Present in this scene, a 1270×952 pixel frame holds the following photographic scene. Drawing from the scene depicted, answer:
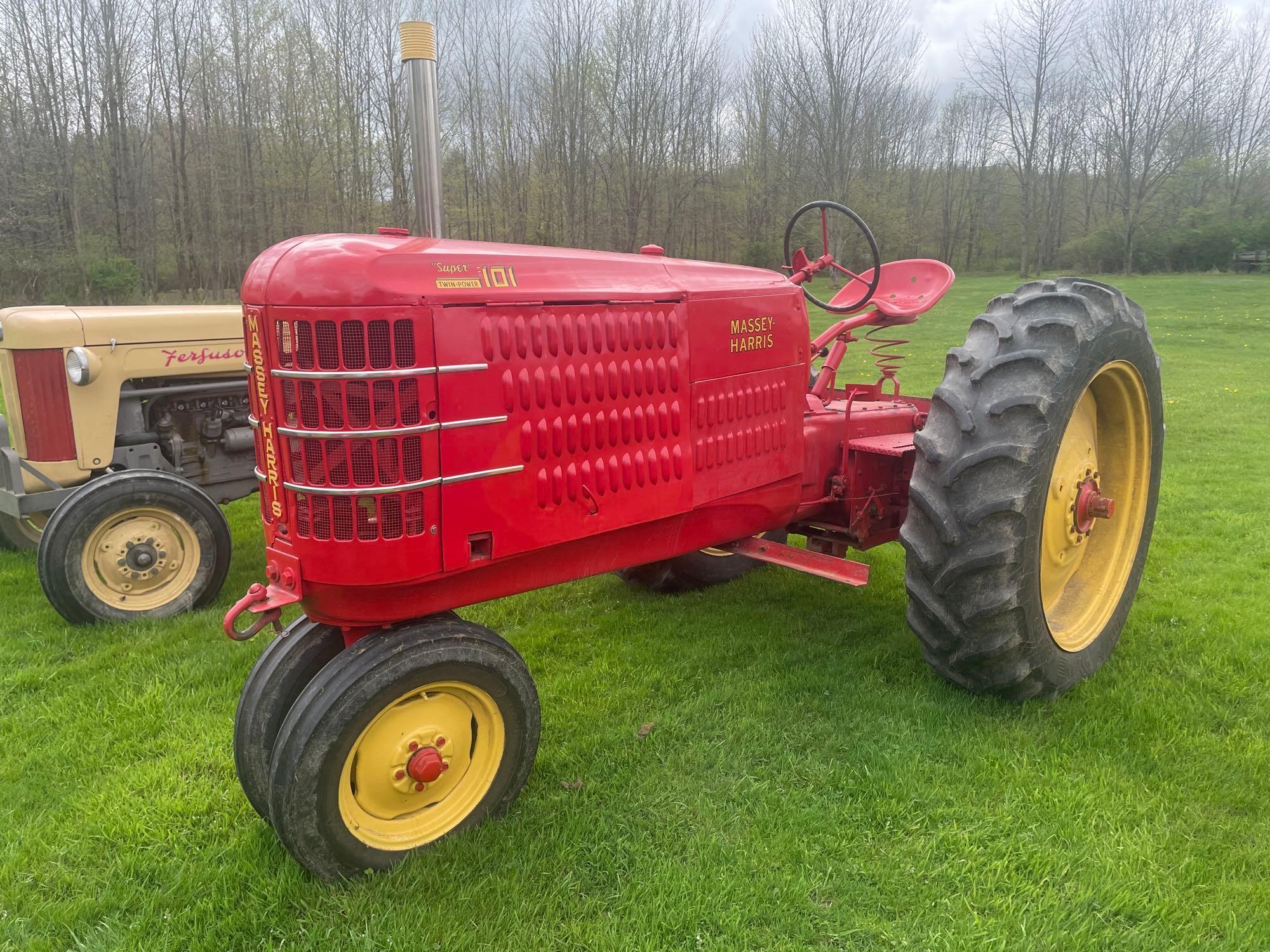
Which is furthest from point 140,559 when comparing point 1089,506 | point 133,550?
point 1089,506

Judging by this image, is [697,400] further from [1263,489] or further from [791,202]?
[791,202]

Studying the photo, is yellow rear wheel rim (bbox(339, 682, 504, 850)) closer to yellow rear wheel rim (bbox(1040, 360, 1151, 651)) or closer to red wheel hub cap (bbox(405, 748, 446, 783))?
red wheel hub cap (bbox(405, 748, 446, 783))

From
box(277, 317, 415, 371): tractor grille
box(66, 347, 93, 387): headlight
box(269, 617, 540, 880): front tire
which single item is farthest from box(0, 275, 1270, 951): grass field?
box(277, 317, 415, 371): tractor grille

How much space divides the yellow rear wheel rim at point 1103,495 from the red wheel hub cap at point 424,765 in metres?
2.35

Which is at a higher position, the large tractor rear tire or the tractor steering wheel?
the tractor steering wheel

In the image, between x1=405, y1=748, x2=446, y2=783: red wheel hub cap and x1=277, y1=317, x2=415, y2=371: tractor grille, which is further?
x1=405, y1=748, x2=446, y2=783: red wheel hub cap

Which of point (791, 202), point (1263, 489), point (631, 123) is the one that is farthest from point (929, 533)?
point (791, 202)

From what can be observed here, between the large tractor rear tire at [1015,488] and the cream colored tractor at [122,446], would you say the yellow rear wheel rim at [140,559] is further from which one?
the large tractor rear tire at [1015,488]

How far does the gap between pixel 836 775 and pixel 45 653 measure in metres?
3.61

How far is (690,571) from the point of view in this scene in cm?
470

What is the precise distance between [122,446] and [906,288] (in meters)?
4.42

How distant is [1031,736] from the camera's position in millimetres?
3104

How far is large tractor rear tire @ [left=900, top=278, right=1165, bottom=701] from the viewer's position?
289cm

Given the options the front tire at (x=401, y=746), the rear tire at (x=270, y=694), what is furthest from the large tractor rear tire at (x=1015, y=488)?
the rear tire at (x=270, y=694)
